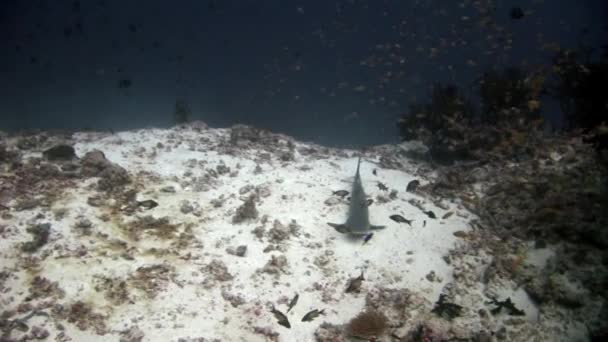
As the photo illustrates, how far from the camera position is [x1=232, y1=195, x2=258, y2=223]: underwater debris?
7.37 meters

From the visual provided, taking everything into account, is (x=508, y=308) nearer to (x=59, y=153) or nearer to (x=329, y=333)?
(x=329, y=333)

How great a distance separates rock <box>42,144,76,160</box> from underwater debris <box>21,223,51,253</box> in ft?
9.41

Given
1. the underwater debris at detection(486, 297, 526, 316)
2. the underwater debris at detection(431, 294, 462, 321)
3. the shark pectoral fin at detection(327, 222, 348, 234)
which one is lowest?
the underwater debris at detection(431, 294, 462, 321)

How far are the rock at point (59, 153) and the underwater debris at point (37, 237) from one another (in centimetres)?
287

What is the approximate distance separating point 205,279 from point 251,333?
1288 mm

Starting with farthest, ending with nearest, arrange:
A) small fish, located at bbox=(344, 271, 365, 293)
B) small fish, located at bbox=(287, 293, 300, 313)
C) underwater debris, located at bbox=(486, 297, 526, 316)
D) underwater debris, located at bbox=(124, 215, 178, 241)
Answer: underwater debris, located at bbox=(124, 215, 178, 241) < small fish, located at bbox=(344, 271, 365, 293) < underwater debris, located at bbox=(486, 297, 526, 316) < small fish, located at bbox=(287, 293, 300, 313)

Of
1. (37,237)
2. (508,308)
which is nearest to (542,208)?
(508,308)

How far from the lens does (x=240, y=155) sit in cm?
1064

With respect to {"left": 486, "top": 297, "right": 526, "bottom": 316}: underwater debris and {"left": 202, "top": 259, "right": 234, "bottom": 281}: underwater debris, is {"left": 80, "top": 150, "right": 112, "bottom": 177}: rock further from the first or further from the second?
{"left": 486, "top": 297, "right": 526, "bottom": 316}: underwater debris

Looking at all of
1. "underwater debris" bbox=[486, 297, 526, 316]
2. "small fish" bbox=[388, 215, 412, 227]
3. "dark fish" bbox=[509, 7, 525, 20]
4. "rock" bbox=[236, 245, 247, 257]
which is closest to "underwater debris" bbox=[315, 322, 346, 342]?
"rock" bbox=[236, 245, 247, 257]

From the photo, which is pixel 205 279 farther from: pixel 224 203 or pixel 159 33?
pixel 159 33

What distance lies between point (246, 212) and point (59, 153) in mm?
4876

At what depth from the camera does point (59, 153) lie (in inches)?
334

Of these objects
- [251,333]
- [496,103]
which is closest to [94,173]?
[251,333]
